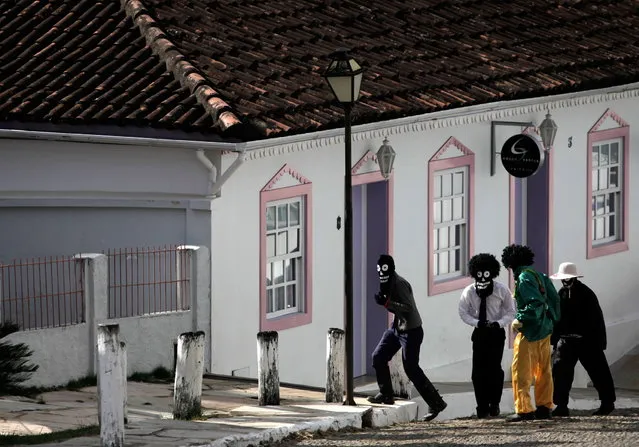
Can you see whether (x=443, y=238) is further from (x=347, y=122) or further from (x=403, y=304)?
(x=347, y=122)

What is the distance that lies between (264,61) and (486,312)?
13.2 ft

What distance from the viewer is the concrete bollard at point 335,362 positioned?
15.6 metres

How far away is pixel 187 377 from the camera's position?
562 inches

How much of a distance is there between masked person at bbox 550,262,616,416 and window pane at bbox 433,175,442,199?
404cm

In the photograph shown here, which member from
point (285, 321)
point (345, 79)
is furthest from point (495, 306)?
point (285, 321)

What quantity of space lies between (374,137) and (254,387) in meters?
3.59

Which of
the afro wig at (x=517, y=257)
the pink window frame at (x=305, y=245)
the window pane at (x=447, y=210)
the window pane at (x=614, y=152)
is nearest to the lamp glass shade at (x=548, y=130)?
the window pane at (x=447, y=210)

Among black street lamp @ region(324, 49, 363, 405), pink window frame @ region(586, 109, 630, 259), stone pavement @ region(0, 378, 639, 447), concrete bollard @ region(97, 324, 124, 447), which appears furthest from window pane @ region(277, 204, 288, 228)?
pink window frame @ region(586, 109, 630, 259)

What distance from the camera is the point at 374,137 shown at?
62.0ft

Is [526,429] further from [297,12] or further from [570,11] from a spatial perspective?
[570,11]

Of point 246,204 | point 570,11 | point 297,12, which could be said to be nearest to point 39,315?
point 246,204

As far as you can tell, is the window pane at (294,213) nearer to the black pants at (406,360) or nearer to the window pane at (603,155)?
the black pants at (406,360)

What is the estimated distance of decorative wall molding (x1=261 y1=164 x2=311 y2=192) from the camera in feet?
57.8

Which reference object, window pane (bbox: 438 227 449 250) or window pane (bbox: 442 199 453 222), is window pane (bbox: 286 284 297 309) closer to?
window pane (bbox: 438 227 449 250)
